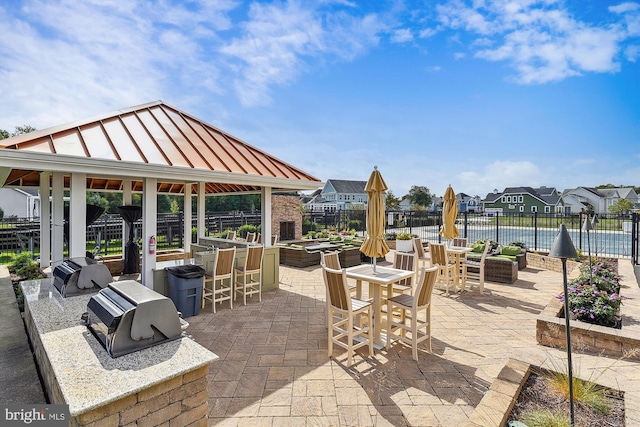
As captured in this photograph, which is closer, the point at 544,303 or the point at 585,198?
the point at 544,303

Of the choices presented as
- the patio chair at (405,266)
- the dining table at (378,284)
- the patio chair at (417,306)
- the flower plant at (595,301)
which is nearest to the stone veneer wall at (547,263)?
the flower plant at (595,301)

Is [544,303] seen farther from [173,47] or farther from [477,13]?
[173,47]

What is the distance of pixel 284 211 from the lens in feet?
46.7

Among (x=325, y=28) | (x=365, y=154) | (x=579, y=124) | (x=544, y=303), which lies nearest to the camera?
(x=544, y=303)

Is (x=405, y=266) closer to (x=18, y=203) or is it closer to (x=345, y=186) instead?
(x=18, y=203)

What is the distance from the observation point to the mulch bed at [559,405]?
7.32 ft

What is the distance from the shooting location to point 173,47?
6.89 meters

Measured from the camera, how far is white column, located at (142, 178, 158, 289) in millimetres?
4898

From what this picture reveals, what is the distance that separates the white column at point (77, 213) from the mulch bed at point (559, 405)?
546cm

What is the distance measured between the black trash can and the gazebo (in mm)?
382

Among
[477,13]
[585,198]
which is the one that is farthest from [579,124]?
[585,198]

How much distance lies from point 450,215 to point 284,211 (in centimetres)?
852

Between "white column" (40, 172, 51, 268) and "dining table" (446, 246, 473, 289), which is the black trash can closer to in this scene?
"white column" (40, 172, 51, 268)

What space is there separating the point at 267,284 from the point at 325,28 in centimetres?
612
